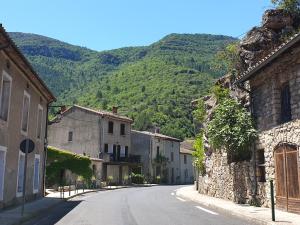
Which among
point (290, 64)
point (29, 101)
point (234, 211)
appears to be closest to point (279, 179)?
point (234, 211)

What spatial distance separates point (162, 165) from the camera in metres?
64.2

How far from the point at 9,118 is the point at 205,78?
3732 inches

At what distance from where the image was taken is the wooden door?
14.2m

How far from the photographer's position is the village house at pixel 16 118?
15.7 meters

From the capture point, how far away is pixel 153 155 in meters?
62.4

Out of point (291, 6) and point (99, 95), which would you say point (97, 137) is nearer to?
point (291, 6)

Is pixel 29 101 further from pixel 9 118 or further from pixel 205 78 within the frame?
pixel 205 78

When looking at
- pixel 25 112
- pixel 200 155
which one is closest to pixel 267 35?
pixel 200 155

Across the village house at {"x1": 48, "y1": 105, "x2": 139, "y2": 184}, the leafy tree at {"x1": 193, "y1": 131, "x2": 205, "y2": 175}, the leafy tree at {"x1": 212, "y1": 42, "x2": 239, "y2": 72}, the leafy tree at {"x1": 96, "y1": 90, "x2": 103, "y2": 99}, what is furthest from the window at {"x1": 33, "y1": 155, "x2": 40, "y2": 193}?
the leafy tree at {"x1": 96, "y1": 90, "x2": 103, "y2": 99}

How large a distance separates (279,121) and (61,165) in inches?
1017

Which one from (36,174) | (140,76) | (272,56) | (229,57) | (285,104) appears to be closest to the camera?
(272,56)

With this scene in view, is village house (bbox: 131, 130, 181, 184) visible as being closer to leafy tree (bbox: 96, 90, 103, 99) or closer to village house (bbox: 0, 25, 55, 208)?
leafy tree (bbox: 96, 90, 103, 99)

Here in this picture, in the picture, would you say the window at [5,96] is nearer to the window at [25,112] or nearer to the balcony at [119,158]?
the window at [25,112]

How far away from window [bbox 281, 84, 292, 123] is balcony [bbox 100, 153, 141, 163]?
39345 mm
